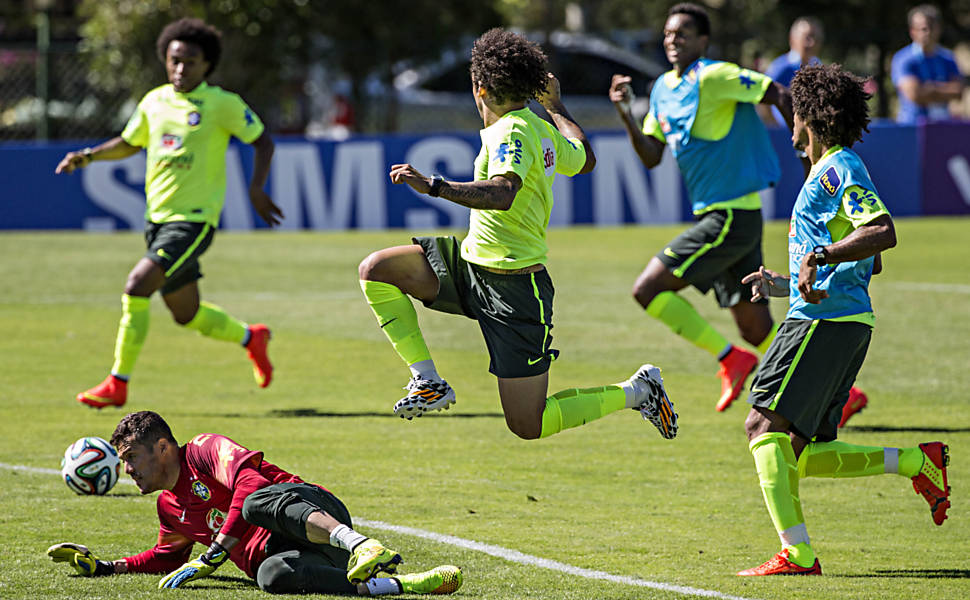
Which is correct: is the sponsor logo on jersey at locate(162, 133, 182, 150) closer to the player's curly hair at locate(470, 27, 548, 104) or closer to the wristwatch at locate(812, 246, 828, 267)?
the player's curly hair at locate(470, 27, 548, 104)

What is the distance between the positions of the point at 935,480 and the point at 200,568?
10.3ft

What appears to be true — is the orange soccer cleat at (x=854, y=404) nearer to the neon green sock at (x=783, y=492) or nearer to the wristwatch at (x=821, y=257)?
the neon green sock at (x=783, y=492)

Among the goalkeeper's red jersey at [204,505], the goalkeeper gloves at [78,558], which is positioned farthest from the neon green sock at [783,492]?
the goalkeeper gloves at [78,558]

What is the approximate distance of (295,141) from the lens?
19.5 m

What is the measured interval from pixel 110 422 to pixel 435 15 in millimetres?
18462

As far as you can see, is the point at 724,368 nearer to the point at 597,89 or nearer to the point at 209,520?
the point at 209,520

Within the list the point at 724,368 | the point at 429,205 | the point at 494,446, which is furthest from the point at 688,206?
the point at 494,446

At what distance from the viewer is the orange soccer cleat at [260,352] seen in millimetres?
10312

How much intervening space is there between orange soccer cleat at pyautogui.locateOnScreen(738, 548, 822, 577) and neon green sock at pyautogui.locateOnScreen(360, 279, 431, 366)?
5.98ft

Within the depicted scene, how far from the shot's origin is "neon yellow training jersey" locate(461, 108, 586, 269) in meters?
6.29

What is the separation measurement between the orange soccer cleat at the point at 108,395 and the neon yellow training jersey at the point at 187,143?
1144 mm

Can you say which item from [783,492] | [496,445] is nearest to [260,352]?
[496,445]

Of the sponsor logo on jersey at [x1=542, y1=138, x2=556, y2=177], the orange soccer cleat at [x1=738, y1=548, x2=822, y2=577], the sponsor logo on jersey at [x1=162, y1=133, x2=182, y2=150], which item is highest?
the sponsor logo on jersey at [x1=542, y1=138, x2=556, y2=177]

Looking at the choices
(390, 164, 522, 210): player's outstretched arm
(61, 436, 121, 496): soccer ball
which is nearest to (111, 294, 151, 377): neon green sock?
(61, 436, 121, 496): soccer ball
